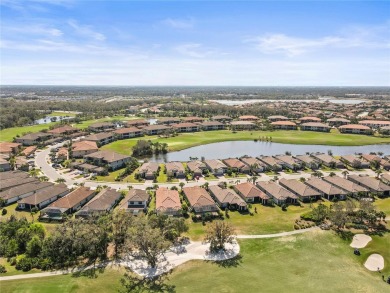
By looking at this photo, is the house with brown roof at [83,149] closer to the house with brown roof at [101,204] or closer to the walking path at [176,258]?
the house with brown roof at [101,204]

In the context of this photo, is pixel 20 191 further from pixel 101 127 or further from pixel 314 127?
pixel 314 127

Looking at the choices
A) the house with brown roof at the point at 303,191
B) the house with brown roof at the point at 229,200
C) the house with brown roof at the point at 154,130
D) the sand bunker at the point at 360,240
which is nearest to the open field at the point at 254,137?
the house with brown roof at the point at 154,130

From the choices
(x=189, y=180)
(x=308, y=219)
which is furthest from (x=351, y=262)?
(x=189, y=180)

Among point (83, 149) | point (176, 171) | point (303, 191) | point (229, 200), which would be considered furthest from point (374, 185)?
point (83, 149)

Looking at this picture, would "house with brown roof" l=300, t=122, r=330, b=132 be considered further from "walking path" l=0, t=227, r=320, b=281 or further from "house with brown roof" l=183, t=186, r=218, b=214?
"walking path" l=0, t=227, r=320, b=281

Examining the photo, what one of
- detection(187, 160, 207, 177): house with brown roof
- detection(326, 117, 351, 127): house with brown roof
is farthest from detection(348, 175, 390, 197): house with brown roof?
detection(326, 117, 351, 127): house with brown roof

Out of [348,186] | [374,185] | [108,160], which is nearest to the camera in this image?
[348,186]
